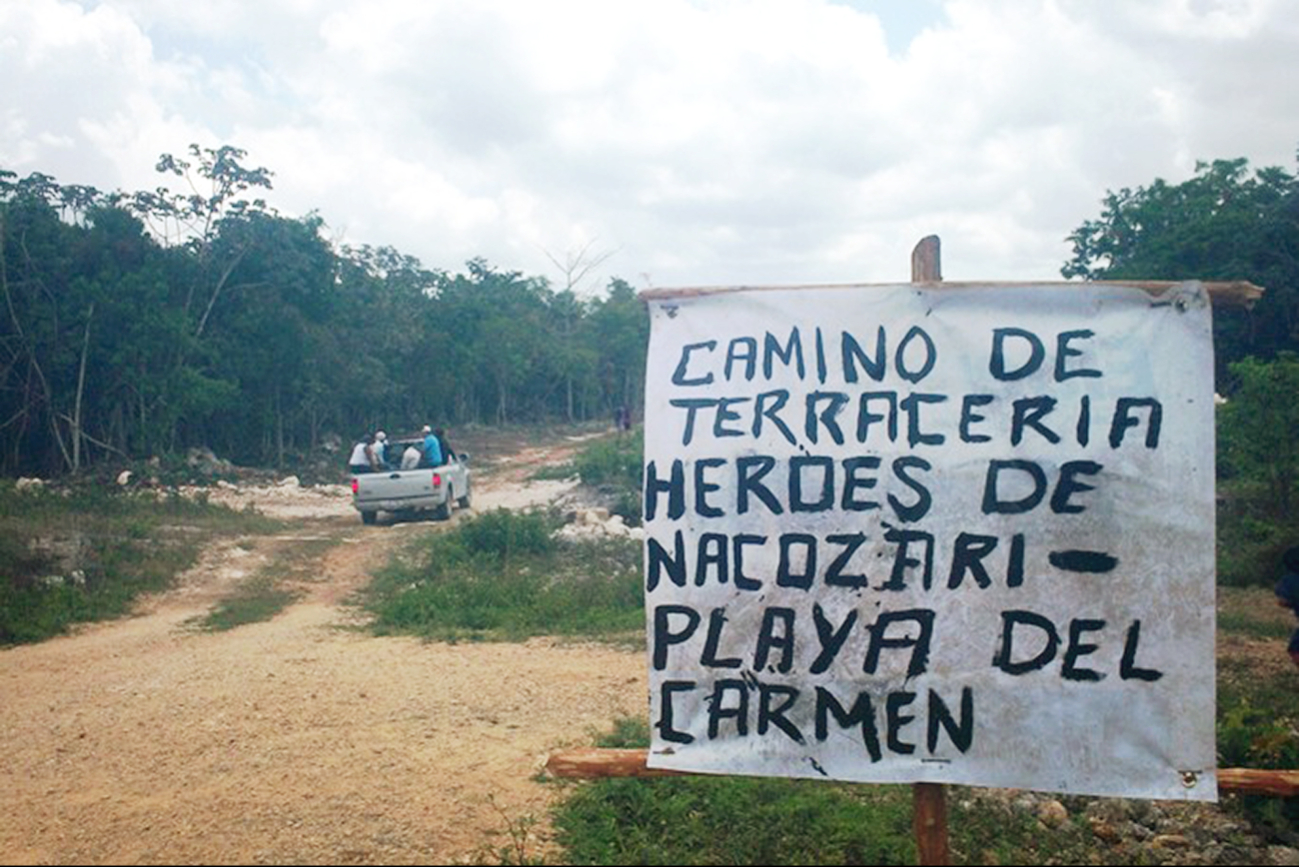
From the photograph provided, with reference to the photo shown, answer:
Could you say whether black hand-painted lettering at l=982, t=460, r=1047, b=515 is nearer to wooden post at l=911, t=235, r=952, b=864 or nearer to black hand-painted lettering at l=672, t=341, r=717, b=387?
wooden post at l=911, t=235, r=952, b=864

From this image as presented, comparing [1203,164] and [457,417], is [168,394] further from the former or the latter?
[1203,164]

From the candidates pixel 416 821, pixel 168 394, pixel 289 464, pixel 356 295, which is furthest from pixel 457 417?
pixel 416 821

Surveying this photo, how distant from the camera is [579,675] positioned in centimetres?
730

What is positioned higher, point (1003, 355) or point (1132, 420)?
point (1003, 355)

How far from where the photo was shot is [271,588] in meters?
11.6

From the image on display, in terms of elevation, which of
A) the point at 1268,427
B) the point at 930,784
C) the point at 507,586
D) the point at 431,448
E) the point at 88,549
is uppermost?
the point at 1268,427

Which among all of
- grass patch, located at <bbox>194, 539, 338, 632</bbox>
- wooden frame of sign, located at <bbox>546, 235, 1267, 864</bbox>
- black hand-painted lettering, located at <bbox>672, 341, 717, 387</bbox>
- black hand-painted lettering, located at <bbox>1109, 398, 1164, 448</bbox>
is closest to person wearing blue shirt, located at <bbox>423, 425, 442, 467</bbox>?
grass patch, located at <bbox>194, 539, 338, 632</bbox>

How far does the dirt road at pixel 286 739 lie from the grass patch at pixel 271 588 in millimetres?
355

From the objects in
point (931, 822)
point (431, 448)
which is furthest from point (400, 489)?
point (931, 822)

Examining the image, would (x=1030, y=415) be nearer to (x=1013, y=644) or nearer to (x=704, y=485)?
(x=1013, y=644)

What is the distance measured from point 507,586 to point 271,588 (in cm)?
327

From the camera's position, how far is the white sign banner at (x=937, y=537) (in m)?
2.90

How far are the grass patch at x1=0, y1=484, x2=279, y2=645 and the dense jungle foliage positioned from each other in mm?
5612

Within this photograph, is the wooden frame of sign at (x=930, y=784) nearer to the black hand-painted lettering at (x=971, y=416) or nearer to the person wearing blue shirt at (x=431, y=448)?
the black hand-painted lettering at (x=971, y=416)
